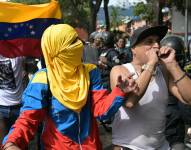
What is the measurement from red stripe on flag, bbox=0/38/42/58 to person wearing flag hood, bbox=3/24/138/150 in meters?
2.09

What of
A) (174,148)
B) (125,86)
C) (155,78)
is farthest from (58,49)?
(174,148)

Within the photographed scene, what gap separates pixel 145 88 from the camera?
298 cm

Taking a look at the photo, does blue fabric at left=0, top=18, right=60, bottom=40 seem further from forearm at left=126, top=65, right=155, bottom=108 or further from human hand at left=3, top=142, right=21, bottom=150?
human hand at left=3, top=142, right=21, bottom=150

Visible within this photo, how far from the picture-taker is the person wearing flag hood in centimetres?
297

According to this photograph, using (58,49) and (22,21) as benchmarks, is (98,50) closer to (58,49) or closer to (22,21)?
(22,21)

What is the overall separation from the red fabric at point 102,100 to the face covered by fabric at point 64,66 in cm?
9

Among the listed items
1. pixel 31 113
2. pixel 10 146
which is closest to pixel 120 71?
pixel 31 113

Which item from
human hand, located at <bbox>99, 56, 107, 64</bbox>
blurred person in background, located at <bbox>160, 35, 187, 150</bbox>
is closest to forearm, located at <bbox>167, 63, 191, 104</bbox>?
blurred person in background, located at <bbox>160, 35, 187, 150</bbox>

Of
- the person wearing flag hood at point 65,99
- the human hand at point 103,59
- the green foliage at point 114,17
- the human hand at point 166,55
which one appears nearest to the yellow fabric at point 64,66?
the person wearing flag hood at point 65,99

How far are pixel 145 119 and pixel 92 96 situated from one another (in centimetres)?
35

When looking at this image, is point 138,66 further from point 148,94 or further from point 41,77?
point 41,77

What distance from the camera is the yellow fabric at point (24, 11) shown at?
521 centimetres

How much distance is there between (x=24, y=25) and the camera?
5.41 meters

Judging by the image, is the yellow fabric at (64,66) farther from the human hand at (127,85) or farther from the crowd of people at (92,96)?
the human hand at (127,85)
